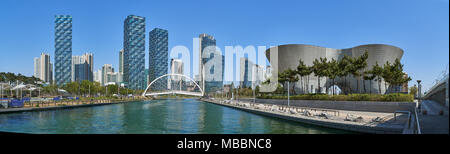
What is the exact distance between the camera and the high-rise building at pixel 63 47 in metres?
159

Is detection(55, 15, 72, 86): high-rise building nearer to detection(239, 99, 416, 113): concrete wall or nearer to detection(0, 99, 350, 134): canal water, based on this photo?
detection(0, 99, 350, 134): canal water

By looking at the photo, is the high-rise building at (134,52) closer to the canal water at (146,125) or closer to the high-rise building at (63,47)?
the high-rise building at (63,47)

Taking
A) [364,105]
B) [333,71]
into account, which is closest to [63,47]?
[333,71]

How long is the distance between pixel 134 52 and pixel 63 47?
4699 cm

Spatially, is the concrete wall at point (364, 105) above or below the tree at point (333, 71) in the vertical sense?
below

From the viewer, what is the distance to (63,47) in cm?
16112

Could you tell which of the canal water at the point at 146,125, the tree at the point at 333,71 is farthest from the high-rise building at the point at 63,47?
the tree at the point at 333,71

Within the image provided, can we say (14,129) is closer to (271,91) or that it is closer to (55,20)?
(271,91)

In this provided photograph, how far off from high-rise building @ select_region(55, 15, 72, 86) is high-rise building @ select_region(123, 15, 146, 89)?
39976mm

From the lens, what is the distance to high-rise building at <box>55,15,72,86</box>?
159250 millimetres

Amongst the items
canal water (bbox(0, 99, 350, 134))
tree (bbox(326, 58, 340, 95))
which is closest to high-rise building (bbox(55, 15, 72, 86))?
canal water (bbox(0, 99, 350, 134))

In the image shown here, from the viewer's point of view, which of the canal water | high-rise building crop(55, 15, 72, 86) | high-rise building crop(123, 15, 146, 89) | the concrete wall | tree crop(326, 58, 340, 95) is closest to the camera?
the canal water

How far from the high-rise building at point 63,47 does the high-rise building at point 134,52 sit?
1574 inches
